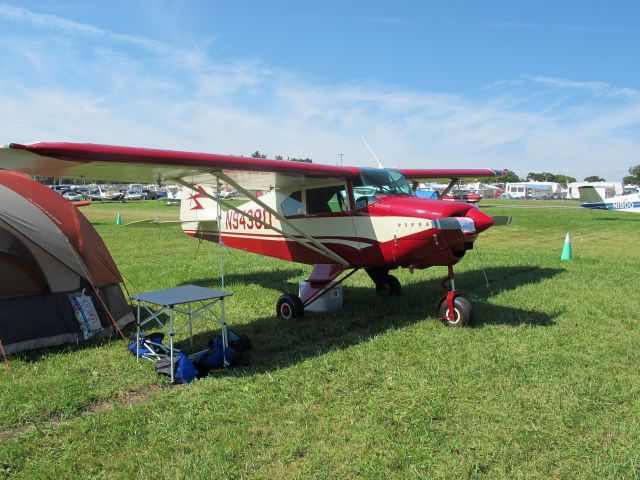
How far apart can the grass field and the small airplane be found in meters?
26.9

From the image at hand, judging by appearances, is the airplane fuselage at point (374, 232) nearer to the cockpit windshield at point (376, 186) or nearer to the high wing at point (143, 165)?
the cockpit windshield at point (376, 186)

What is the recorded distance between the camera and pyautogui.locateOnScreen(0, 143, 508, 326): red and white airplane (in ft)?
18.1

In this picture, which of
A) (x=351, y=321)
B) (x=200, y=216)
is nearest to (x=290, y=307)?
(x=351, y=321)

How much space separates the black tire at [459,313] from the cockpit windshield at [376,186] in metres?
1.83

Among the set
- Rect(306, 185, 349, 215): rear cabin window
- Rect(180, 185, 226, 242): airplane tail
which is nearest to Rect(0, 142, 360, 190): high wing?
Rect(306, 185, 349, 215): rear cabin window

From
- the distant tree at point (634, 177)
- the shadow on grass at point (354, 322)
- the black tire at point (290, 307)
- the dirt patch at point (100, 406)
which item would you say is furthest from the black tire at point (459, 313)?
the distant tree at point (634, 177)

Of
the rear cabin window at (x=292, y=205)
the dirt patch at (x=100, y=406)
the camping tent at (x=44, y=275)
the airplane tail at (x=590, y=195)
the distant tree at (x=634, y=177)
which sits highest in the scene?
the distant tree at (x=634, y=177)

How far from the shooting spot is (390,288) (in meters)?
9.07

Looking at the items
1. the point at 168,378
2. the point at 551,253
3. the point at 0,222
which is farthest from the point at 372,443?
the point at 551,253

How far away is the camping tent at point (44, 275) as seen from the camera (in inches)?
224

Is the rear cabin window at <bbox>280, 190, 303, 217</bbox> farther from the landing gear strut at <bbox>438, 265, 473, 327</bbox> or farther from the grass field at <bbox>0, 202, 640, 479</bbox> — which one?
the landing gear strut at <bbox>438, 265, 473, 327</bbox>

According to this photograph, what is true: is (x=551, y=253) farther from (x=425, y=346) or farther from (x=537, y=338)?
(x=425, y=346)

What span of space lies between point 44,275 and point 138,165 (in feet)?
6.41

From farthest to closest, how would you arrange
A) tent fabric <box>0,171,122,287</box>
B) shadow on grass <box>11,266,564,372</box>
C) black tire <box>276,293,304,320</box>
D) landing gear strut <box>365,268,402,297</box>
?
landing gear strut <box>365,268,402,297</box> → black tire <box>276,293,304,320</box> → tent fabric <box>0,171,122,287</box> → shadow on grass <box>11,266,564,372</box>
